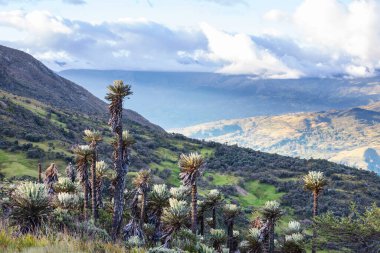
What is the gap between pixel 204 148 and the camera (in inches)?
4582

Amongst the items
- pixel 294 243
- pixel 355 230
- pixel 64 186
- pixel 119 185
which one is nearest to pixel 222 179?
pixel 294 243

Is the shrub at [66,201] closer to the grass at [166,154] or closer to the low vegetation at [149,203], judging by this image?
the low vegetation at [149,203]

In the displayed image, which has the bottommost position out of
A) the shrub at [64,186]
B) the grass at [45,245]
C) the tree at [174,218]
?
the tree at [174,218]

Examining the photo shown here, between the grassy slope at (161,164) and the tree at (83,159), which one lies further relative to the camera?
the grassy slope at (161,164)

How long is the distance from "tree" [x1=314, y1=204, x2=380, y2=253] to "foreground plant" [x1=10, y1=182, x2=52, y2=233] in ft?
50.8

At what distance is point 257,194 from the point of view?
3273 inches

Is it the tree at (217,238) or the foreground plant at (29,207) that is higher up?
the foreground plant at (29,207)

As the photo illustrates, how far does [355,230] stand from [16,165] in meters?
47.3

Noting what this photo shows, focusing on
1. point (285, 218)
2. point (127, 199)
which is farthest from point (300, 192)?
point (127, 199)

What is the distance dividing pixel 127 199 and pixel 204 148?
272 feet

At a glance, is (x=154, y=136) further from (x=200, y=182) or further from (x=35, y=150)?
(x=35, y=150)

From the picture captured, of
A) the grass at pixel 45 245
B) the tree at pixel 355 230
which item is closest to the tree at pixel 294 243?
the tree at pixel 355 230

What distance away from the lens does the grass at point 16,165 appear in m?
54.1

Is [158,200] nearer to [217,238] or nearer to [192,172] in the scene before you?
[192,172]
